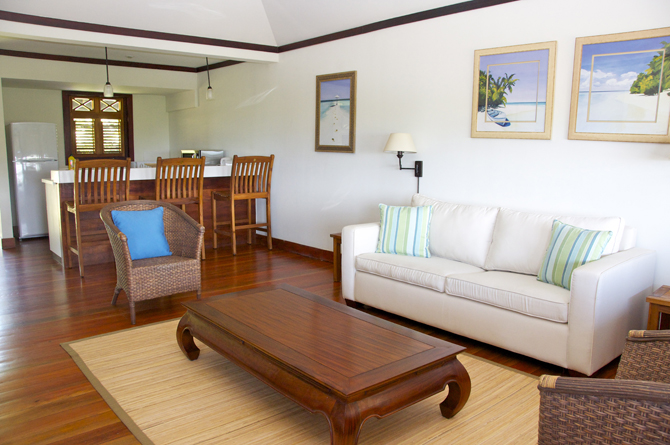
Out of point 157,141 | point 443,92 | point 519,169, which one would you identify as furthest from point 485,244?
point 157,141

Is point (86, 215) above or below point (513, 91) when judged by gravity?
below

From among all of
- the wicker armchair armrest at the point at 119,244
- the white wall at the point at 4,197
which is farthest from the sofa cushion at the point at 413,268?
the white wall at the point at 4,197

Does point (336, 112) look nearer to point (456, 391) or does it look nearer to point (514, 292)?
point (514, 292)

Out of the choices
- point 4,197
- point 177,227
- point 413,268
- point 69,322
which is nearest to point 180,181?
point 177,227

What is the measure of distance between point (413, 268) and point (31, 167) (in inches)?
217

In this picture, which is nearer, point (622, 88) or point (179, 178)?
point (622, 88)

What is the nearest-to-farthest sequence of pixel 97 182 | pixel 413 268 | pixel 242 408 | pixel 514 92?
pixel 242 408, pixel 413 268, pixel 514 92, pixel 97 182

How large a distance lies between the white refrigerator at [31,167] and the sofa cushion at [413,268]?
16.1 ft

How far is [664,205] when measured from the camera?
10.1 ft

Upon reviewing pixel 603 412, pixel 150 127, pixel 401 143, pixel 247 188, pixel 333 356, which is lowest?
pixel 333 356

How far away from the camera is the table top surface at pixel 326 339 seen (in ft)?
6.71

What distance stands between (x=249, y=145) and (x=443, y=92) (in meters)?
3.20

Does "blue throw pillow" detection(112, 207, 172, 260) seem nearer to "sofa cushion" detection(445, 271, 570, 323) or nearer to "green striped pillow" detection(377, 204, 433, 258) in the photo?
"green striped pillow" detection(377, 204, 433, 258)

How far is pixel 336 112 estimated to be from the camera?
17.3ft
